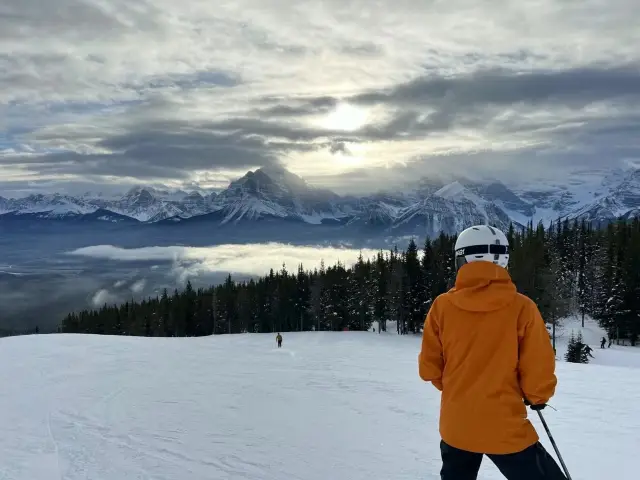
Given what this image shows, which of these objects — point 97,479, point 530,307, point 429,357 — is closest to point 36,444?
point 97,479

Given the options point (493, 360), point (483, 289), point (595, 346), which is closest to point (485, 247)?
point (483, 289)

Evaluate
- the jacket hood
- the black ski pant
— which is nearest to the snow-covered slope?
the black ski pant

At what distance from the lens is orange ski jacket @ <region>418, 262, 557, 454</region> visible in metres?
3.94

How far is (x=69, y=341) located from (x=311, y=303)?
1916 inches

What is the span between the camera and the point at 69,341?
25844mm

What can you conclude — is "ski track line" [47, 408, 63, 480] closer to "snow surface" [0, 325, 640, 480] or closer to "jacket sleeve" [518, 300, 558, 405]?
"snow surface" [0, 325, 640, 480]

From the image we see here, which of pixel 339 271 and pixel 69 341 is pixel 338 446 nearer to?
pixel 69 341

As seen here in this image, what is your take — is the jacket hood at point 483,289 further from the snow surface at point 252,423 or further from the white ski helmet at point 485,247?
the snow surface at point 252,423

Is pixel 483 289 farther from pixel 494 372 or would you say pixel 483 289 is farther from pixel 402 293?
pixel 402 293

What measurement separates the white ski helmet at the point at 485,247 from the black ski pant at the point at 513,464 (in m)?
1.49

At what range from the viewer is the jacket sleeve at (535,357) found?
3918 mm

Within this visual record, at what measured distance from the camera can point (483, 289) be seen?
159 inches

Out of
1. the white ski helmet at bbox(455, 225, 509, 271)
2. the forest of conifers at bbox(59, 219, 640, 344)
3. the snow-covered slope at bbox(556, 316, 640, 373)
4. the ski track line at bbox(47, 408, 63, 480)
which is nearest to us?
the white ski helmet at bbox(455, 225, 509, 271)

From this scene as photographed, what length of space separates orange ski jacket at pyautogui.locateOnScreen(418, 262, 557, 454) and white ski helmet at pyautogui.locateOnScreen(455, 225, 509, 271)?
5.7 inches
